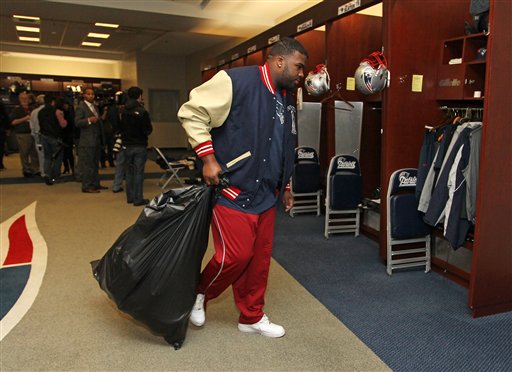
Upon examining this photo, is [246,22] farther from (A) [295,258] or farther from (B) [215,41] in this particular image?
(A) [295,258]

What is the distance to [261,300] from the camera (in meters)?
2.32

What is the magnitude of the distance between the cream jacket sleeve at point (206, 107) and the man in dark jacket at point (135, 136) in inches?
137

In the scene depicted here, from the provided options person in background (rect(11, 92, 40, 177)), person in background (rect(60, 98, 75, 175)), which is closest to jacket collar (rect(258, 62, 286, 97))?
person in background (rect(60, 98, 75, 175))

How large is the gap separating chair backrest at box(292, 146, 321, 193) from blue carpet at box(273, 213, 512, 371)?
1.18 metres

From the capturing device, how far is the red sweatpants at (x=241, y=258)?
2.07 meters

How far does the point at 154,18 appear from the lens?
26.0ft

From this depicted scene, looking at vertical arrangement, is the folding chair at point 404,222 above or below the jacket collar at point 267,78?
below

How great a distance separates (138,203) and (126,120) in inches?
44.2

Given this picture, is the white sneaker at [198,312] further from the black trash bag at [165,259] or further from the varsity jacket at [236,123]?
the varsity jacket at [236,123]

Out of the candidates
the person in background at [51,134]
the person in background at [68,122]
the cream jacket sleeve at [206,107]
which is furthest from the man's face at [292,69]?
the person in background at [68,122]

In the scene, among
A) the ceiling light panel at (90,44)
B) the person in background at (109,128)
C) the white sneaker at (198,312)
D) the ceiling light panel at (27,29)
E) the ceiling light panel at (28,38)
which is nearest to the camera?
the white sneaker at (198,312)

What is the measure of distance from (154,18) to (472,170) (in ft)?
22.5

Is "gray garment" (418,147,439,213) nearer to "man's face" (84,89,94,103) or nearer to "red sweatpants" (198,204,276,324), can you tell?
"red sweatpants" (198,204,276,324)

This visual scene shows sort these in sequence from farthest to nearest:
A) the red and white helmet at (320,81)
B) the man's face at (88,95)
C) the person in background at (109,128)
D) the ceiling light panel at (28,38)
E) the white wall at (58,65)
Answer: the white wall at (58,65), the ceiling light panel at (28,38), the person in background at (109,128), the man's face at (88,95), the red and white helmet at (320,81)
